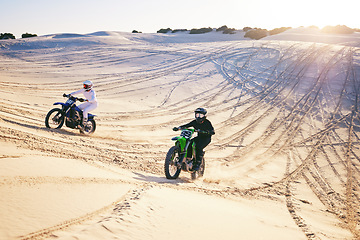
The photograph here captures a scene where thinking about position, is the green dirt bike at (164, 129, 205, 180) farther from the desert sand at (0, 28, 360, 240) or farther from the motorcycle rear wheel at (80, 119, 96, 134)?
Answer: the motorcycle rear wheel at (80, 119, 96, 134)

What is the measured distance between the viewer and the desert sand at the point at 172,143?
4121 millimetres

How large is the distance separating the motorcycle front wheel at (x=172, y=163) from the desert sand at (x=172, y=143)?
360mm

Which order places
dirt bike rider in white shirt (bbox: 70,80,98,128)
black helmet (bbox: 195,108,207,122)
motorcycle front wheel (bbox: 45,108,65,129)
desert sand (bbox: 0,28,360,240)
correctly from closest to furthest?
desert sand (bbox: 0,28,360,240) → black helmet (bbox: 195,108,207,122) → motorcycle front wheel (bbox: 45,108,65,129) → dirt bike rider in white shirt (bbox: 70,80,98,128)

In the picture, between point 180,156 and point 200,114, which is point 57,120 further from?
point 200,114

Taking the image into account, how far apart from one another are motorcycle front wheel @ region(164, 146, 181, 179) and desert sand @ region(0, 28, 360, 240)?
1.18 feet

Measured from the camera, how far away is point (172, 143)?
10641mm

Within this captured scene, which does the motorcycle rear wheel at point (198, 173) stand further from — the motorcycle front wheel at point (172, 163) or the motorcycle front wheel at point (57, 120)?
the motorcycle front wheel at point (57, 120)

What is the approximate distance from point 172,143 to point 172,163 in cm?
379

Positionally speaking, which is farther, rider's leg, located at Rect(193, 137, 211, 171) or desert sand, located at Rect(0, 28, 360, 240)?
rider's leg, located at Rect(193, 137, 211, 171)

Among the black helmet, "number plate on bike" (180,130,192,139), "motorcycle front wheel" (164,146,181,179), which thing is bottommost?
"motorcycle front wheel" (164,146,181,179)

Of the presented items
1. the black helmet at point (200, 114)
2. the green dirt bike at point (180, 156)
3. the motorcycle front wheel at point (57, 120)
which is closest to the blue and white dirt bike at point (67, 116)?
the motorcycle front wheel at point (57, 120)

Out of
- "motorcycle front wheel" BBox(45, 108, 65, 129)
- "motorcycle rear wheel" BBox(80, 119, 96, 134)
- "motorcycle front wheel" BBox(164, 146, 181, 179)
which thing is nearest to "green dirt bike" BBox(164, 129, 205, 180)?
"motorcycle front wheel" BBox(164, 146, 181, 179)

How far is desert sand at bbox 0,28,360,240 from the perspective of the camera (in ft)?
13.5

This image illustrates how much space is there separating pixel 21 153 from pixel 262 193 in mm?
5224
